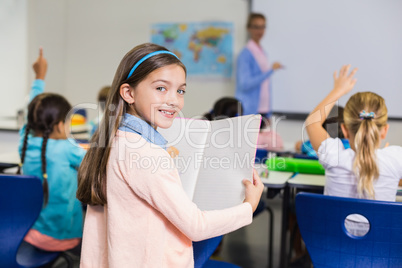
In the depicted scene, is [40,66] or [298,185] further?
[40,66]

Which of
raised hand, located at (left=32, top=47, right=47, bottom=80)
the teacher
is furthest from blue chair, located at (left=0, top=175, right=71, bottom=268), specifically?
the teacher

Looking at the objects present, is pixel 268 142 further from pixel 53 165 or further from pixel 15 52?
pixel 15 52

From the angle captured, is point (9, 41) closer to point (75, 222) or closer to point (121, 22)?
Result: point (121, 22)

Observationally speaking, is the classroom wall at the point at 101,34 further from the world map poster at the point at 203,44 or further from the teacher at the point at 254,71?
the teacher at the point at 254,71

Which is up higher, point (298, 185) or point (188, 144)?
point (188, 144)

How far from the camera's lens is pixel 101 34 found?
15.8 ft

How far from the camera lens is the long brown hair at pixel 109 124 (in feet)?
3.20

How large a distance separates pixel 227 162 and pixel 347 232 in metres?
0.47

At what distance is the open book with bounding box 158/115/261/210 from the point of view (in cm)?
98

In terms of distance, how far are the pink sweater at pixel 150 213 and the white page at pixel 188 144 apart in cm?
18

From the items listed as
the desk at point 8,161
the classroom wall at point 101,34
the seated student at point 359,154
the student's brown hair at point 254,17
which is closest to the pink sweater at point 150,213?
the seated student at point 359,154

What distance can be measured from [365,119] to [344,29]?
107 inches

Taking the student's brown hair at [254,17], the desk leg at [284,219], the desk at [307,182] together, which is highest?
the student's brown hair at [254,17]

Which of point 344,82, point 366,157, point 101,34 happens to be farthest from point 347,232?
point 101,34
